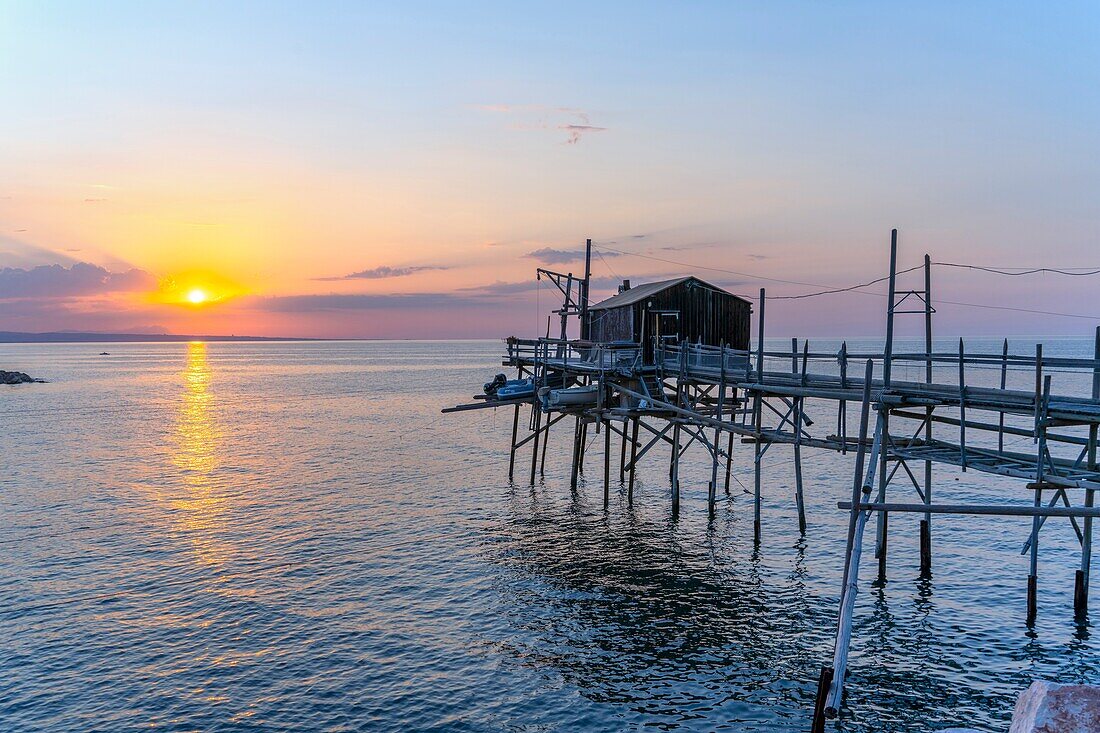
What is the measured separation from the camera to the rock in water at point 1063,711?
7.15m

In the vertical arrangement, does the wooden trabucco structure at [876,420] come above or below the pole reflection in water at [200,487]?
above

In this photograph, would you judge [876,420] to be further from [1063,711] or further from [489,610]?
[1063,711]

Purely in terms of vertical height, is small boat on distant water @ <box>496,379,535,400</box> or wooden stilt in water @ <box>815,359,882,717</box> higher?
small boat on distant water @ <box>496,379,535,400</box>

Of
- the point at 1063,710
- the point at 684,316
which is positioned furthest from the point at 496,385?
the point at 1063,710

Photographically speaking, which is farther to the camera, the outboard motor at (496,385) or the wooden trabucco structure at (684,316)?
the outboard motor at (496,385)

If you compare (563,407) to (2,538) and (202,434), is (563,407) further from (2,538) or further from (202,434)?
(202,434)

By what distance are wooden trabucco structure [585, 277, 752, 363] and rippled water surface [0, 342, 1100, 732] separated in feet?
21.5

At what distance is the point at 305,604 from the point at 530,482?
1585cm

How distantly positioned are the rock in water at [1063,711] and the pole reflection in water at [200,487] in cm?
2037

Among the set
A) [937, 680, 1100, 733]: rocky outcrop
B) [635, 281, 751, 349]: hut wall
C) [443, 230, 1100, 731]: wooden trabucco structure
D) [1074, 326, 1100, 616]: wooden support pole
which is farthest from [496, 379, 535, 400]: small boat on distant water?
[937, 680, 1100, 733]: rocky outcrop

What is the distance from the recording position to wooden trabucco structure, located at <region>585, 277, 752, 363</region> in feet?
97.3

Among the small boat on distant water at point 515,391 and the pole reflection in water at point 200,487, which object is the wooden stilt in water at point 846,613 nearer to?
the pole reflection in water at point 200,487

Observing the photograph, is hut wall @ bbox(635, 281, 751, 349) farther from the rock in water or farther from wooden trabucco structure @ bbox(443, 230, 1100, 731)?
the rock in water

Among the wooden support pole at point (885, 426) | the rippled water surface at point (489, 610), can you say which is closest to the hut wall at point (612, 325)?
the rippled water surface at point (489, 610)
